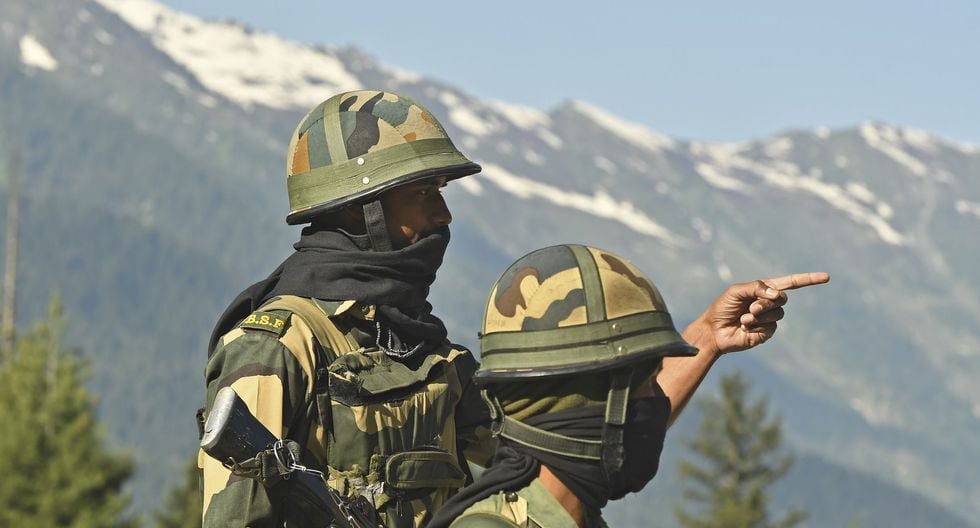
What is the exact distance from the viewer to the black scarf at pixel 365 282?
6121mm

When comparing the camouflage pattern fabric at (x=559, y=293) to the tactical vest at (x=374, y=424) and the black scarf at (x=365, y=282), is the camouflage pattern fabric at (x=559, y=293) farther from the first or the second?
the black scarf at (x=365, y=282)

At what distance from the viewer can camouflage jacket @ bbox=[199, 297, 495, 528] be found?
5.57 meters

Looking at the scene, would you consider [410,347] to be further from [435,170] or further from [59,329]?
[59,329]

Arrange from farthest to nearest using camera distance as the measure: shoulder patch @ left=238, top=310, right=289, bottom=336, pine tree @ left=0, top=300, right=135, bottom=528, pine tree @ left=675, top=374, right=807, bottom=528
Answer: pine tree @ left=675, top=374, right=807, bottom=528 → pine tree @ left=0, top=300, right=135, bottom=528 → shoulder patch @ left=238, top=310, right=289, bottom=336

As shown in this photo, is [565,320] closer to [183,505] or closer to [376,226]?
[376,226]

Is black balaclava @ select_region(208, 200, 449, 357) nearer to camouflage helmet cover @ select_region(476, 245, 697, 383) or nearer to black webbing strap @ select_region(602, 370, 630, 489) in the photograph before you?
camouflage helmet cover @ select_region(476, 245, 697, 383)

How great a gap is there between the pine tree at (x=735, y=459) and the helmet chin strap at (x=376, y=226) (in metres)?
69.5

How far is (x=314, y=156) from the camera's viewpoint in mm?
6367

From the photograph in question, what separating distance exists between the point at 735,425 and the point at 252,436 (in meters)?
75.4

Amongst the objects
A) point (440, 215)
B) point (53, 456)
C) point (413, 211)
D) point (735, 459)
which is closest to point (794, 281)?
point (440, 215)

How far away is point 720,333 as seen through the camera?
604cm

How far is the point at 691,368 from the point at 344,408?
1.21 m

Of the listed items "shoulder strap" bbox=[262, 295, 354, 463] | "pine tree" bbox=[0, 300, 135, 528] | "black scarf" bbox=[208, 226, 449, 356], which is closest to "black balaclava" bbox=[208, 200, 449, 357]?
"black scarf" bbox=[208, 226, 449, 356]

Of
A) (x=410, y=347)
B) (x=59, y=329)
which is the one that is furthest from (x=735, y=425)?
(x=410, y=347)
